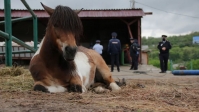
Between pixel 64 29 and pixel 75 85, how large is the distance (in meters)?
0.94

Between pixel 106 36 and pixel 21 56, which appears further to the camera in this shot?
pixel 106 36

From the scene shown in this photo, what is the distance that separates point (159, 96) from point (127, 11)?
667 inches

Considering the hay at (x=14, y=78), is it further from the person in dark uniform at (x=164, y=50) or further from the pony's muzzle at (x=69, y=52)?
the person in dark uniform at (x=164, y=50)

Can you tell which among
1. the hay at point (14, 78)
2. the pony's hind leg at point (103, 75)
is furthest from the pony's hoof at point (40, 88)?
the pony's hind leg at point (103, 75)

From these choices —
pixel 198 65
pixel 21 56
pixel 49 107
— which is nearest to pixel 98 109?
pixel 49 107

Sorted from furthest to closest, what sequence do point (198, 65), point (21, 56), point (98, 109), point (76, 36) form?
1. point (198, 65)
2. point (21, 56)
3. point (76, 36)
4. point (98, 109)

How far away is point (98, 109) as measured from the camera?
2910 millimetres

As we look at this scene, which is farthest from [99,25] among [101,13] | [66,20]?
[66,20]

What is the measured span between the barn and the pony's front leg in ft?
51.8

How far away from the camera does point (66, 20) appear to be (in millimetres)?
4320

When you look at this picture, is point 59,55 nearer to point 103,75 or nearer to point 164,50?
point 103,75

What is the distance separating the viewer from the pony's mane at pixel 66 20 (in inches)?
169

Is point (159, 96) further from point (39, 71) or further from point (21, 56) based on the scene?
point (21, 56)

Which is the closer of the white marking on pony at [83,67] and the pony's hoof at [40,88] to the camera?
the pony's hoof at [40,88]
